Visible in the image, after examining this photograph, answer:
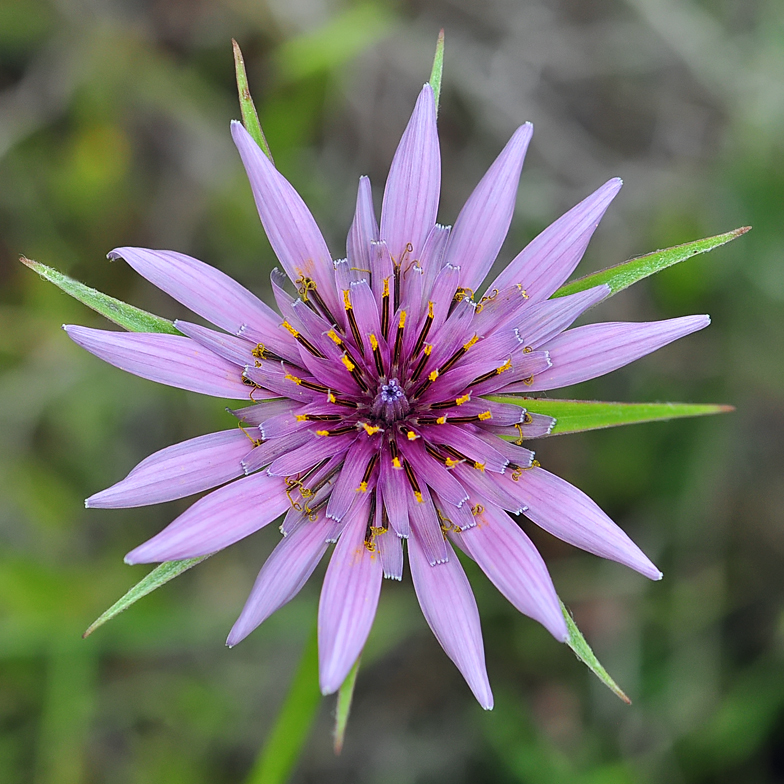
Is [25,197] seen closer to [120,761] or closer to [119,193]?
[119,193]

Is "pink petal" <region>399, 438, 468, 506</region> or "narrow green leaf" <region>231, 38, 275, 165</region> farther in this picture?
"pink petal" <region>399, 438, 468, 506</region>

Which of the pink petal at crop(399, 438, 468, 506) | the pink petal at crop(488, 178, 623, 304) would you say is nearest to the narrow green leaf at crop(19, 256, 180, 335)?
the pink petal at crop(399, 438, 468, 506)

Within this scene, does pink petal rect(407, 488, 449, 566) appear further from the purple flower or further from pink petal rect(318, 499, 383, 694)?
pink petal rect(318, 499, 383, 694)

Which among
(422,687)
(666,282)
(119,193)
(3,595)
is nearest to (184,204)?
(119,193)

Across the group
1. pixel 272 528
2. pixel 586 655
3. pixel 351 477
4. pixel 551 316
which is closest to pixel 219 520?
pixel 351 477

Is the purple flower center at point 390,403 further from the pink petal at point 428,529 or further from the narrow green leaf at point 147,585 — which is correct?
the narrow green leaf at point 147,585
